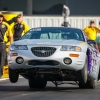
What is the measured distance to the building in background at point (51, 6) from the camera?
34.6 meters

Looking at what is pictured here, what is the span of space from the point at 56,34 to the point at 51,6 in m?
18.1

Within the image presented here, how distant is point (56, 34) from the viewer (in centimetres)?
1670

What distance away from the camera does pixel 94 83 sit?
1698 cm

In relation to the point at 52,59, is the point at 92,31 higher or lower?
lower

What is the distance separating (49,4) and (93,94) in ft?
63.9

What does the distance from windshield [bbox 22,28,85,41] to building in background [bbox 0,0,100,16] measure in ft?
57.7

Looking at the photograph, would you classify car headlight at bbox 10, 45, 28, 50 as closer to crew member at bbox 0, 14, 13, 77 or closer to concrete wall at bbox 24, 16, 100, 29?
crew member at bbox 0, 14, 13, 77

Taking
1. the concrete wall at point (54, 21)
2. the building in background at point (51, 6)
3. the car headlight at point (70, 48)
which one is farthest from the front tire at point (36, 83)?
the building in background at point (51, 6)

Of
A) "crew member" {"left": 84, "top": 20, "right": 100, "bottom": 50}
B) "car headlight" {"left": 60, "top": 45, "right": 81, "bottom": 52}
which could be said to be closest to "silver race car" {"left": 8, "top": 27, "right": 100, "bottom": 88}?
"car headlight" {"left": 60, "top": 45, "right": 81, "bottom": 52}

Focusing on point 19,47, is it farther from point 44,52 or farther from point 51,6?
point 51,6

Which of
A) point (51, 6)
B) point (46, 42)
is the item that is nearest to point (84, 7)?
point (51, 6)

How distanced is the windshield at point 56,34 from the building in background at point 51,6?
17586 millimetres

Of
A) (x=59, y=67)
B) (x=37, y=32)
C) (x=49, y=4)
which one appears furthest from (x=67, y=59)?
(x=49, y=4)

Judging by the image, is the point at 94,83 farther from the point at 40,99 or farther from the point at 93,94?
the point at 40,99
